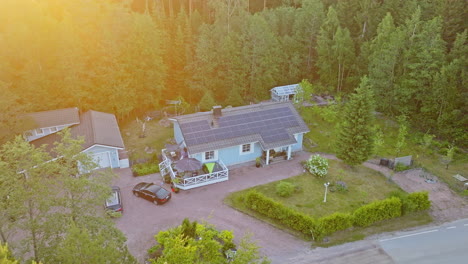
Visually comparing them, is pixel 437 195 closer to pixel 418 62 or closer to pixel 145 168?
pixel 418 62

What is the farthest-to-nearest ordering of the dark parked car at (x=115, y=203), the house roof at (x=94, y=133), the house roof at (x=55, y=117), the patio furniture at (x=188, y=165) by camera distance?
the house roof at (x=55, y=117), the house roof at (x=94, y=133), the patio furniture at (x=188, y=165), the dark parked car at (x=115, y=203)

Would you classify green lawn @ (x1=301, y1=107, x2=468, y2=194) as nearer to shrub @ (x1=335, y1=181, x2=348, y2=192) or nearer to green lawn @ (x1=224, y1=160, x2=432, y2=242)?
green lawn @ (x1=224, y1=160, x2=432, y2=242)

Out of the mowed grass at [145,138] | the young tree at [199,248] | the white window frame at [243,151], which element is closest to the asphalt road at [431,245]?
the young tree at [199,248]

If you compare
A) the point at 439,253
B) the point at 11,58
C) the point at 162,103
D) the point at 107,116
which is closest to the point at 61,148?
the point at 107,116

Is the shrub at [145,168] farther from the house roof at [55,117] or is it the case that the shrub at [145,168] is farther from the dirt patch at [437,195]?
the dirt patch at [437,195]

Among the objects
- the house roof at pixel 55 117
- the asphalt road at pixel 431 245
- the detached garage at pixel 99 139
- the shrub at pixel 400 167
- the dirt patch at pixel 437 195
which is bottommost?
the asphalt road at pixel 431 245

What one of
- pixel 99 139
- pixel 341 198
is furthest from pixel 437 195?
pixel 99 139

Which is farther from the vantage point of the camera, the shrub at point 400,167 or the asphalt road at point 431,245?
the shrub at point 400,167

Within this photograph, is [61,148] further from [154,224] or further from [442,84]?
[442,84]
